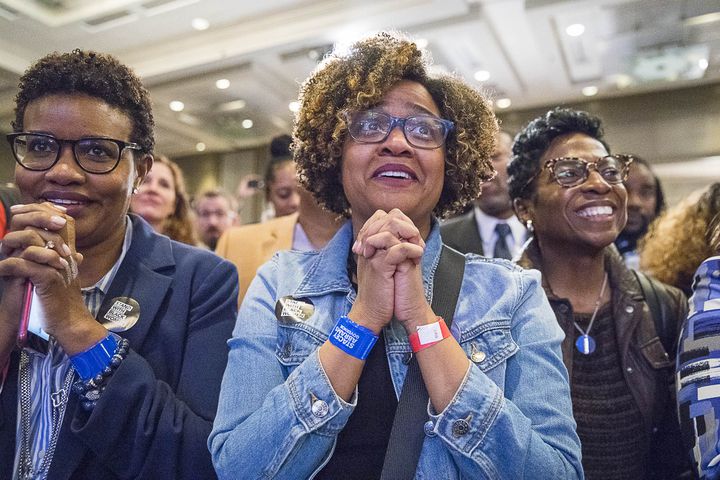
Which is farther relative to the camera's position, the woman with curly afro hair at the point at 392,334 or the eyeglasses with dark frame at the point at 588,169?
the eyeglasses with dark frame at the point at 588,169

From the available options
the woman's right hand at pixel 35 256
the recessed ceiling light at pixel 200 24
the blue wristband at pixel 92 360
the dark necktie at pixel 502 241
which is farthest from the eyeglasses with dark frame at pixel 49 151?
the recessed ceiling light at pixel 200 24

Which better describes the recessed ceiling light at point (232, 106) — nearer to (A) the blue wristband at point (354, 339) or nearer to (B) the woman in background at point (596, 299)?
(B) the woman in background at point (596, 299)

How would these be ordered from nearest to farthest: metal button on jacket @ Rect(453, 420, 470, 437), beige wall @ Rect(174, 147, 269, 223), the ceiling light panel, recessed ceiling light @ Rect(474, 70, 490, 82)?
metal button on jacket @ Rect(453, 420, 470, 437) < the ceiling light panel < recessed ceiling light @ Rect(474, 70, 490, 82) < beige wall @ Rect(174, 147, 269, 223)

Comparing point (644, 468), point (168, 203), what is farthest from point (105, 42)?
point (644, 468)

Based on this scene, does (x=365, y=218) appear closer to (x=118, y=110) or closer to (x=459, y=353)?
(x=459, y=353)

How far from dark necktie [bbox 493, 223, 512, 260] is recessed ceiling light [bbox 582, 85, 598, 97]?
4.94 m

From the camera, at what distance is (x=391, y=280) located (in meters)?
1.11

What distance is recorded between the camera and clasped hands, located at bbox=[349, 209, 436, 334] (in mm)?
1097

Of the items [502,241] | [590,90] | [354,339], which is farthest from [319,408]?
[590,90]

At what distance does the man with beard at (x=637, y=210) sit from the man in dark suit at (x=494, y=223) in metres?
0.58

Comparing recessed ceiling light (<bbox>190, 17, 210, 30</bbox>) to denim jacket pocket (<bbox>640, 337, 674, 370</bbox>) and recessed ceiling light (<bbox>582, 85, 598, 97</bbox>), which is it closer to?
recessed ceiling light (<bbox>582, 85, 598, 97</bbox>)

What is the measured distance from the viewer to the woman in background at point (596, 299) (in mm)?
1629

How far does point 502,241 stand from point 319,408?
7.67 ft

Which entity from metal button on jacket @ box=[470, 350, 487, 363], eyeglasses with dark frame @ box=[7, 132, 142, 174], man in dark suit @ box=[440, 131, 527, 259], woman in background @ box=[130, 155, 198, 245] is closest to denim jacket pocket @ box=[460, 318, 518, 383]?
metal button on jacket @ box=[470, 350, 487, 363]
